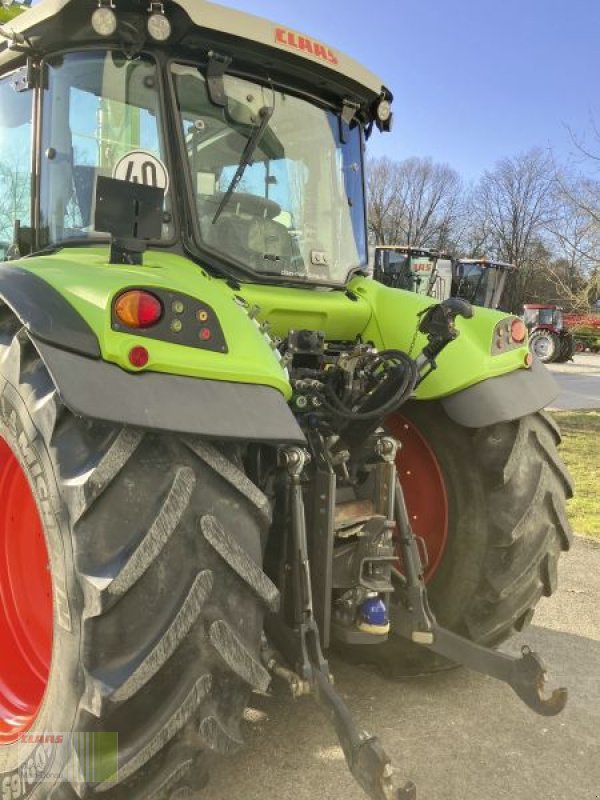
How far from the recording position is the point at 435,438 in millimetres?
3215

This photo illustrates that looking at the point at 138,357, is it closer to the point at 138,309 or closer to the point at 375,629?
the point at 138,309

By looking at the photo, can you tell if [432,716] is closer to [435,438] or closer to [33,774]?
[435,438]

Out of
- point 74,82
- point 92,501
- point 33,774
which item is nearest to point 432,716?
point 33,774

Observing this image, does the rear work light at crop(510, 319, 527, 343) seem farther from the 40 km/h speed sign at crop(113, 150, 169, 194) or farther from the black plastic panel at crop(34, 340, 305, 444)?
the 40 km/h speed sign at crop(113, 150, 169, 194)

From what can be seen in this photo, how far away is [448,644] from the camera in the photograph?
279 centimetres

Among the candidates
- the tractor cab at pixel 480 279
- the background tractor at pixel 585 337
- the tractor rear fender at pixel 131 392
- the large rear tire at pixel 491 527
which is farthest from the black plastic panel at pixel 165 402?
the background tractor at pixel 585 337

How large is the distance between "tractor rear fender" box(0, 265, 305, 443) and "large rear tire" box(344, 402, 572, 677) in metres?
1.26

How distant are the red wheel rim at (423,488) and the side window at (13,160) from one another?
71.6 inches

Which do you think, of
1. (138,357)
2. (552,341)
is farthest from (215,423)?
(552,341)

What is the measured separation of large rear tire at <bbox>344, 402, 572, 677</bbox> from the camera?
3004 mm

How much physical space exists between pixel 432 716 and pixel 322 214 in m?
2.17

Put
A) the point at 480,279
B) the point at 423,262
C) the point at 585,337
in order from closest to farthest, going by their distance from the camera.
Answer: the point at 423,262 < the point at 480,279 < the point at 585,337

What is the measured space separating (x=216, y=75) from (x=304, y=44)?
16.3 inches

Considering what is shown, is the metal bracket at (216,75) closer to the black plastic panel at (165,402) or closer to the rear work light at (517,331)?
the black plastic panel at (165,402)
